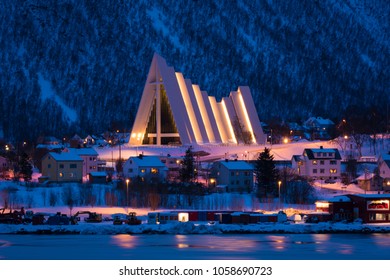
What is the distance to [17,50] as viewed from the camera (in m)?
169

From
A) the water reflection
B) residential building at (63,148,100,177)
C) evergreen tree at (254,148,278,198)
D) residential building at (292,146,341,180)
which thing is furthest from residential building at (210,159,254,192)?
the water reflection

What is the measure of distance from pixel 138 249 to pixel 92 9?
17585 centimetres

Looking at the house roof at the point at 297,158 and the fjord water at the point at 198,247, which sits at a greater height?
the house roof at the point at 297,158

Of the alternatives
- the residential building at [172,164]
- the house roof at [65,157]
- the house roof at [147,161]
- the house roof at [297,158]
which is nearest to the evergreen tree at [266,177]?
the house roof at [147,161]

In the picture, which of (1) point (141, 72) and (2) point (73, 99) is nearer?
(2) point (73, 99)

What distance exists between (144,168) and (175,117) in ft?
47.6

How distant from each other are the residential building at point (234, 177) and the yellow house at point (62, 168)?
634 centimetres

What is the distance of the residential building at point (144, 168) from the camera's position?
145 feet

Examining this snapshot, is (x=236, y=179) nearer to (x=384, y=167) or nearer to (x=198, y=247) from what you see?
(x=384, y=167)

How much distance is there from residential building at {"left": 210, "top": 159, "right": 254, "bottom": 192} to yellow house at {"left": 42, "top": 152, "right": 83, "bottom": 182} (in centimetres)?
634

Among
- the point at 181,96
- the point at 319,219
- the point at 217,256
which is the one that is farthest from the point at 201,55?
the point at 217,256

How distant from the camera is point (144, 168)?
147 ft

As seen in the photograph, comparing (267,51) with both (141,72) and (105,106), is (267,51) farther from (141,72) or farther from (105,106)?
(105,106)

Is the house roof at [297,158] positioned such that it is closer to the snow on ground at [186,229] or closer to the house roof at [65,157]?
the house roof at [65,157]
